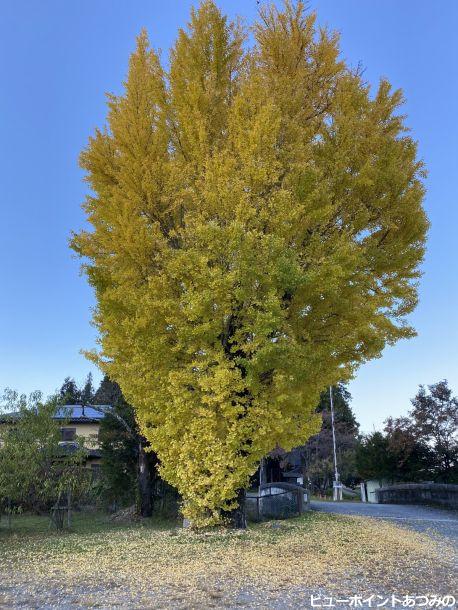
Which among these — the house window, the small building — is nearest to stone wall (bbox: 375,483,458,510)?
the small building

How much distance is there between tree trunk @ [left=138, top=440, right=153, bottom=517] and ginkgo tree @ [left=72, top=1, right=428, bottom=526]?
Answer: 235 inches

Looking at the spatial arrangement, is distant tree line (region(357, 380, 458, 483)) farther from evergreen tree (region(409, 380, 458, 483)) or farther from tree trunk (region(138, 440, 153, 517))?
tree trunk (region(138, 440, 153, 517))

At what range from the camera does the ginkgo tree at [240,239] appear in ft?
28.2

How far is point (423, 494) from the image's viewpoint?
18.5 metres

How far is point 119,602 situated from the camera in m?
4.68

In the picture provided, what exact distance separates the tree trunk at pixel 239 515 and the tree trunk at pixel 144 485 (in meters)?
5.94

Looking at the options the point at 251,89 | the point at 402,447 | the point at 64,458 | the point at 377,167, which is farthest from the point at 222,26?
the point at 402,447

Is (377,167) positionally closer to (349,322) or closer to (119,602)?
(349,322)

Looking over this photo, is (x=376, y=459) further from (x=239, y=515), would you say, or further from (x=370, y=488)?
(x=239, y=515)

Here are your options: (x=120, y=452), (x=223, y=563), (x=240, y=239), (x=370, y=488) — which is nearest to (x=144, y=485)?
(x=120, y=452)

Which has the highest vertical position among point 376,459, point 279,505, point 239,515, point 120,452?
point 120,452

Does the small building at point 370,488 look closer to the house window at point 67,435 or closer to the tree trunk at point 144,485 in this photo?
the tree trunk at point 144,485

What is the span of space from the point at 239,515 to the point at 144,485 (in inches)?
254

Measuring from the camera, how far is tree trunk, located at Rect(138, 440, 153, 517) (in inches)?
589
